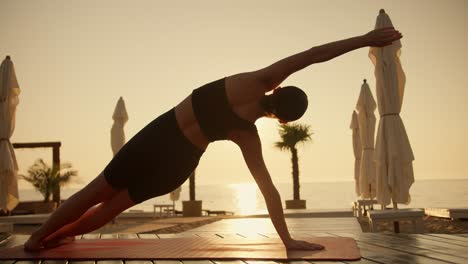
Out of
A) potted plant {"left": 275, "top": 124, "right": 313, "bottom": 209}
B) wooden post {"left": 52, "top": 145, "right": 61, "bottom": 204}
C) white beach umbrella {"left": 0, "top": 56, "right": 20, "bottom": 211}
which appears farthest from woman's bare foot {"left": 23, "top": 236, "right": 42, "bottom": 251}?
potted plant {"left": 275, "top": 124, "right": 313, "bottom": 209}

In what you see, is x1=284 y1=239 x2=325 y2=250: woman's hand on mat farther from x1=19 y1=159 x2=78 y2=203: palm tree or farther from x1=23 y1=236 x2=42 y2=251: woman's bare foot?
x1=19 y1=159 x2=78 y2=203: palm tree

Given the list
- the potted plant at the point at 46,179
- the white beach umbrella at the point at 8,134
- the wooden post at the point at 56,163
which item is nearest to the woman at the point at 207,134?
the white beach umbrella at the point at 8,134

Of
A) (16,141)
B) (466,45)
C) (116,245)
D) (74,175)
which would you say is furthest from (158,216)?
(116,245)

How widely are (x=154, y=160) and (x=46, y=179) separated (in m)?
14.9

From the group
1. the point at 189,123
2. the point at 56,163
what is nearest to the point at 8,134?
the point at 189,123

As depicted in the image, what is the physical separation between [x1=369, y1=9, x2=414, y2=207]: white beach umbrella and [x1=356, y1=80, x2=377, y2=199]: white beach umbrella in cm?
459

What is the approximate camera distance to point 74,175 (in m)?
17.5

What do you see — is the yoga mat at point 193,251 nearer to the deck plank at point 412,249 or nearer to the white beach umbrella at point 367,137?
the deck plank at point 412,249

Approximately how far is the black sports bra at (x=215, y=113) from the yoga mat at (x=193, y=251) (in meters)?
0.73

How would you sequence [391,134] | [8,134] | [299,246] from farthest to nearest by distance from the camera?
[8,134], [391,134], [299,246]

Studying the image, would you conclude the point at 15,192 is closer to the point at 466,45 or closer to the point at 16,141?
the point at 16,141

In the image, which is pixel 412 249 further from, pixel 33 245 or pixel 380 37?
pixel 33 245

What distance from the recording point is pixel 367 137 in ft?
38.1

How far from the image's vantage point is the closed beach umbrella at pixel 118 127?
11812 millimetres
